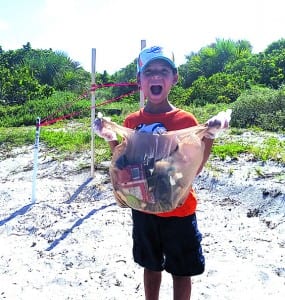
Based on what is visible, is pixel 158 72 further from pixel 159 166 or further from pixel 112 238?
pixel 112 238

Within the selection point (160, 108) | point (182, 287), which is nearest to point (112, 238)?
point (182, 287)

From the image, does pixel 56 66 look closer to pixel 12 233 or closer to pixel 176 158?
pixel 12 233

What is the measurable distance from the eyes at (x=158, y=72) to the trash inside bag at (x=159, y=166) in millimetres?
277

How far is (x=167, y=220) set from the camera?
195cm

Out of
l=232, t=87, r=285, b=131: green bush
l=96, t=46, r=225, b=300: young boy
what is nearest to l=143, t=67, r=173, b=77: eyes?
l=96, t=46, r=225, b=300: young boy

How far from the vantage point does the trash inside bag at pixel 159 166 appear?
175cm

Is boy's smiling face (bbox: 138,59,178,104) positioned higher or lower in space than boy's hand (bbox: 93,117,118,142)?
higher

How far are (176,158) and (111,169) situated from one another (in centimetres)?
32

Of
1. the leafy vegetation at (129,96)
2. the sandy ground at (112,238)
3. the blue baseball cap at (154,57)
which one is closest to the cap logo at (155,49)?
the blue baseball cap at (154,57)

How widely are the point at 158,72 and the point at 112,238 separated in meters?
1.98

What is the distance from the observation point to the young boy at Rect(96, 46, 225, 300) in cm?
195

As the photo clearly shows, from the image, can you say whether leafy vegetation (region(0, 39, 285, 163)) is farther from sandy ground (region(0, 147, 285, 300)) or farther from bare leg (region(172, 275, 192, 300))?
bare leg (region(172, 275, 192, 300))

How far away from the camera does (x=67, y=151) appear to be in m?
6.72

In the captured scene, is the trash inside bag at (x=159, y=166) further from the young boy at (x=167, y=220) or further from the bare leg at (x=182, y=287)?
the bare leg at (x=182, y=287)
